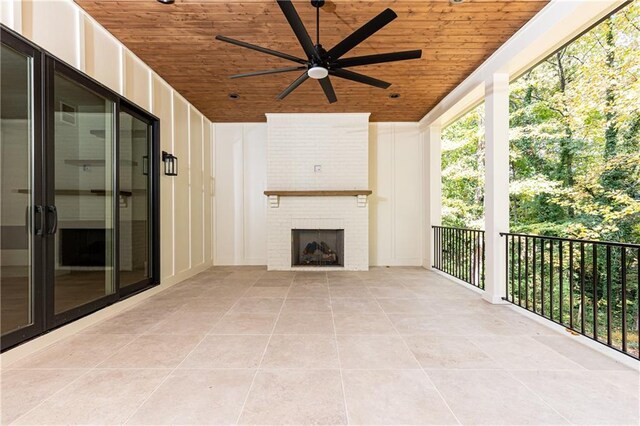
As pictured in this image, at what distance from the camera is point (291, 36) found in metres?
2.96

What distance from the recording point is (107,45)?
9.61 feet

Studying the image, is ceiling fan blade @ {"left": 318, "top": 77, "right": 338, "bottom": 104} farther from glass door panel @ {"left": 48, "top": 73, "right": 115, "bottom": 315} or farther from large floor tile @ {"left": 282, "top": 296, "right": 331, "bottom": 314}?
large floor tile @ {"left": 282, "top": 296, "right": 331, "bottom": 314}

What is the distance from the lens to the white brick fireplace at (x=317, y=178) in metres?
5.41

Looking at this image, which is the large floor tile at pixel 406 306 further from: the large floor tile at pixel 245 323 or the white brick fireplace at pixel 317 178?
the white brick fireplace at pixel 317 178

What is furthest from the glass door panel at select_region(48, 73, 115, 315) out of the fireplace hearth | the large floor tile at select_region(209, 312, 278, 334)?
the fireplace hearth

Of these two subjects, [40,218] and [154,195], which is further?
[154,195]

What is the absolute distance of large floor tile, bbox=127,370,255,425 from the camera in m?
1.39

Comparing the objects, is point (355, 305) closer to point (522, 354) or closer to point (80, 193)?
point (522, 354)

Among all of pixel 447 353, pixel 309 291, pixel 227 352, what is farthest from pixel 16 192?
pixel 447 353

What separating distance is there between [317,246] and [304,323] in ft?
9.85

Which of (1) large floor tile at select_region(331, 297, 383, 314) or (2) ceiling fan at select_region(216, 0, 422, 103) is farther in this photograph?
(1) large floor tile at select_region(331, 297, 383, 314)

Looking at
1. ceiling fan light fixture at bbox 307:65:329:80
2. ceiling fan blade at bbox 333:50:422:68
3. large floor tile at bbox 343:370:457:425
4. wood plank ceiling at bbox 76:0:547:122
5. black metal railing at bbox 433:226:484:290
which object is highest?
wood plank ceiling at bbox 76:0:547:122

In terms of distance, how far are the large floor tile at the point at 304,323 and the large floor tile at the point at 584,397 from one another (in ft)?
4.82

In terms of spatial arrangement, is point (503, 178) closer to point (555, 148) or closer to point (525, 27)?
point (525, 27)
